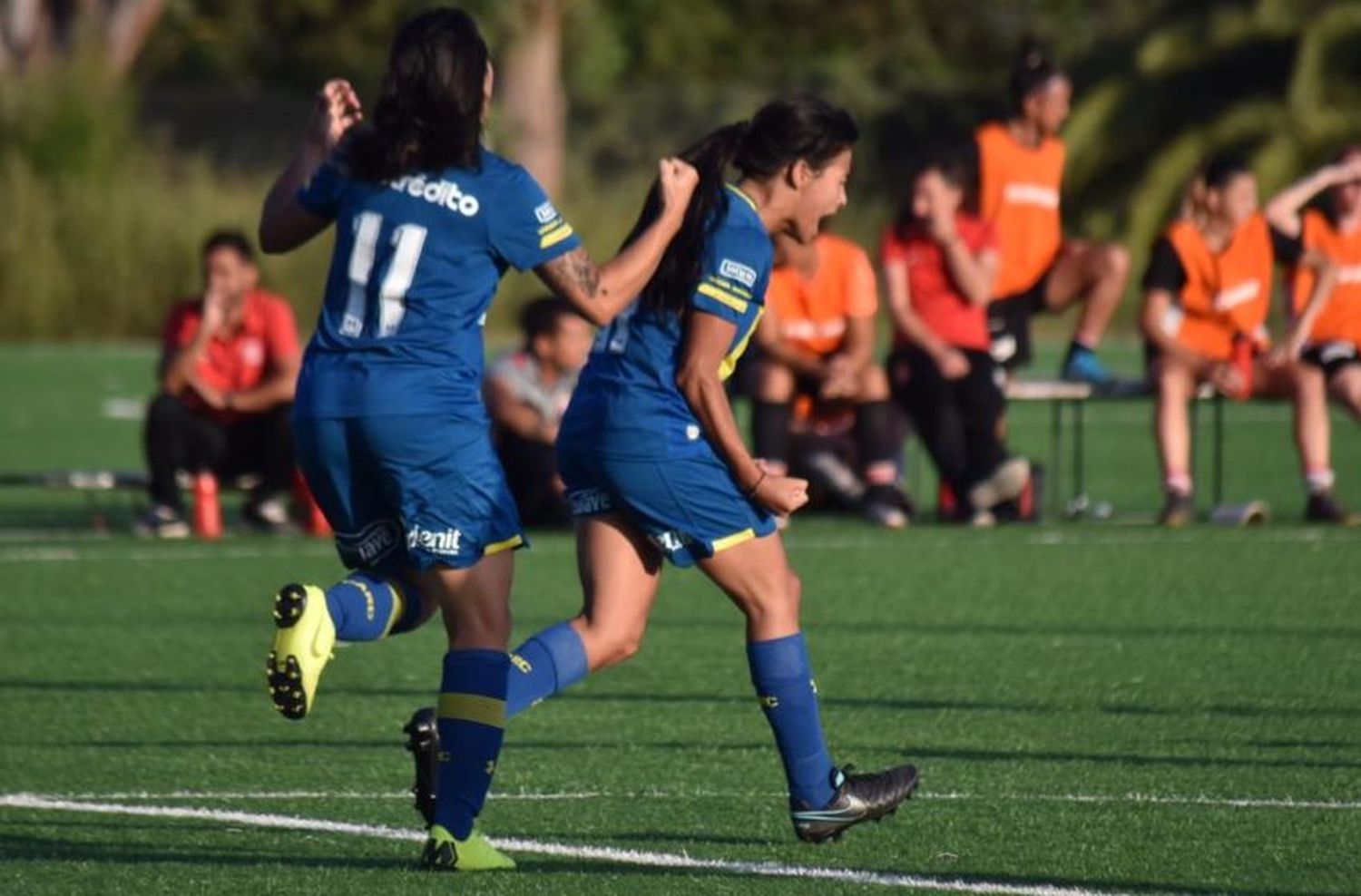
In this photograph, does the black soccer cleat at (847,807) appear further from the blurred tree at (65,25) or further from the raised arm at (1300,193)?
the blurred tree at (65,25)

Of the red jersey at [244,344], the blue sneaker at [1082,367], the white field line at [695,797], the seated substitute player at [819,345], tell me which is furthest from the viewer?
the blue sneaker at [1082,367]

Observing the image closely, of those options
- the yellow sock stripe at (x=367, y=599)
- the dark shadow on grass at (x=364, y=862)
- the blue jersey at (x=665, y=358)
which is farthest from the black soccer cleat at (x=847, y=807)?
the yellow sock stripe at (x=367, y=599)

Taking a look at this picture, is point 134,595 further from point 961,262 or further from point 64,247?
point 64,247

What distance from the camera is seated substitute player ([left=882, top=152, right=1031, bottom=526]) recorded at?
1408 cm

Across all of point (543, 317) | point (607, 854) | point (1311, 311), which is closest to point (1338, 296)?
point (1311, 311)

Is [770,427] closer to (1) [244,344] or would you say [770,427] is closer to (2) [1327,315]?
(1) [244,344]

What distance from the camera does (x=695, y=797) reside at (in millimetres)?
7121

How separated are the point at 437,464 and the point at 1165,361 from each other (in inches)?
336

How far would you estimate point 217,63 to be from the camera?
55.0 metres

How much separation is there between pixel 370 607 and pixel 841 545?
7527 millimetres

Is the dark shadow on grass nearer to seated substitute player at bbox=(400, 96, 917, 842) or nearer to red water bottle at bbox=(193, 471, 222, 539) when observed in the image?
seated substitute player at bbox=(400, 96, 917, 842)

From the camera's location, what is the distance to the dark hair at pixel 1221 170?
14.1m

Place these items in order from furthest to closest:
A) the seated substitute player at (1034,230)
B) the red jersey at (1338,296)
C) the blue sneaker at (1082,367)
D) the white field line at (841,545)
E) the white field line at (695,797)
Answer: the blue sneaker at (1082,367), the seated substitute player at (1034,230), the red jersey at (1338,296), the white field line at (841,545), the white field line at (695,797)

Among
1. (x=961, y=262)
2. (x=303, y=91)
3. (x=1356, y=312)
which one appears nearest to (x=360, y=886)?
(x=961, y=262)
